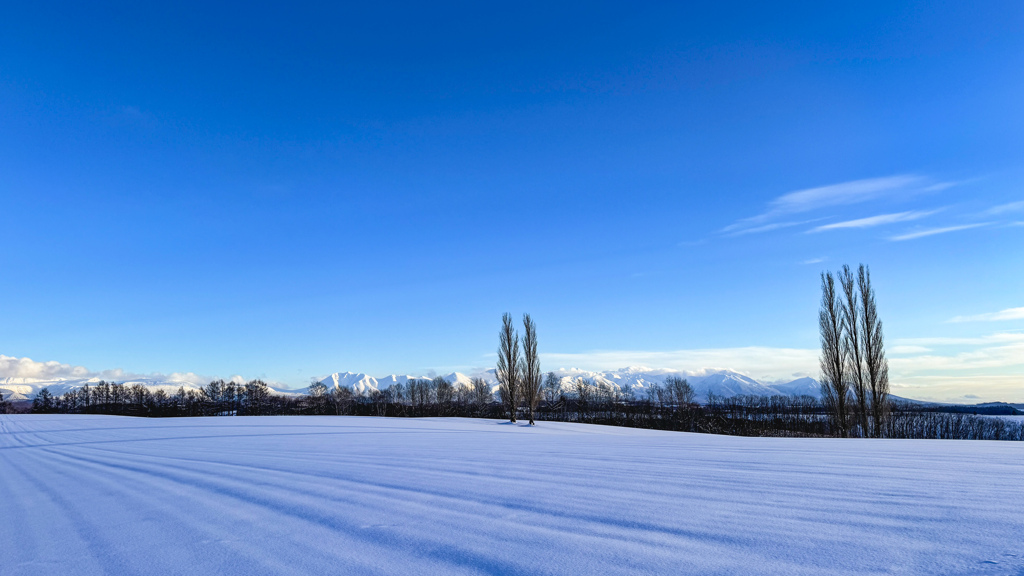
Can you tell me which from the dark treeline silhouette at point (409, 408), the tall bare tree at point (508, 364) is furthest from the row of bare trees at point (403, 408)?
the tall bare tree at point (508, 364)

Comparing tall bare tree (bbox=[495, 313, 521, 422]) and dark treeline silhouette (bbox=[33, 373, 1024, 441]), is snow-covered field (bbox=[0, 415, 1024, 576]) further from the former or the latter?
dark treeline silhouette (bbox=[33, 373, 1024, 441])

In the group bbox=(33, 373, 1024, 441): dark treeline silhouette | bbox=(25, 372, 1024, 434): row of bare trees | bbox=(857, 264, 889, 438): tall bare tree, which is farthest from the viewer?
bbox=(25, 372, 1024, 434): row of bare trees

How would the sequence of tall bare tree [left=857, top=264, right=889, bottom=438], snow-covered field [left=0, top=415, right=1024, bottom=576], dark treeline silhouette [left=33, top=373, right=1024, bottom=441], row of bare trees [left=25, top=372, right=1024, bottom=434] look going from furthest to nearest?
row of bare trees [left=25, top=372, right=1024, bottom=434]
dark treeline silhouette [left=33, top=373, right=1024, bottom=441]
tall bare tree [left=857, top=264, right=889, bottom=438]
snow-covered field [left=0, top=415, right=1024, bottom=576]

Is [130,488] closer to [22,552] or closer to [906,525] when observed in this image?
[22,552]

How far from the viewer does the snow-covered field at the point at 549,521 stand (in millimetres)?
2453

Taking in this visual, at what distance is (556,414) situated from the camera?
8694 centimetres

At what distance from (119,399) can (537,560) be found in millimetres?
110345

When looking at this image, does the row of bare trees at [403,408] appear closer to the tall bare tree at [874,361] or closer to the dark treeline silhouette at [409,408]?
the dark treeline silhouette at [409,408]

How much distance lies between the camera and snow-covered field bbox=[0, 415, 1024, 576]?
96.6 inches

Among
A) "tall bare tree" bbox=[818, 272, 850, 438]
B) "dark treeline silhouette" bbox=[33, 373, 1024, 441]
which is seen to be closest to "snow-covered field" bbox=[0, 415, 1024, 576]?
"tall bare tree" bbox=[818, 272, 850, 438]

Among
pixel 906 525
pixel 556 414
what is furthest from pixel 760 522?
pixel 556 414

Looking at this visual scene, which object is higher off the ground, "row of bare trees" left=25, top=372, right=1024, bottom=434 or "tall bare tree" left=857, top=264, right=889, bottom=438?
"tall bare tree" left=857, top=264, right=889, bottom=438

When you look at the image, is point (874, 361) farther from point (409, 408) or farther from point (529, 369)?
point (409, 408)

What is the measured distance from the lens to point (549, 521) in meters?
3.28
